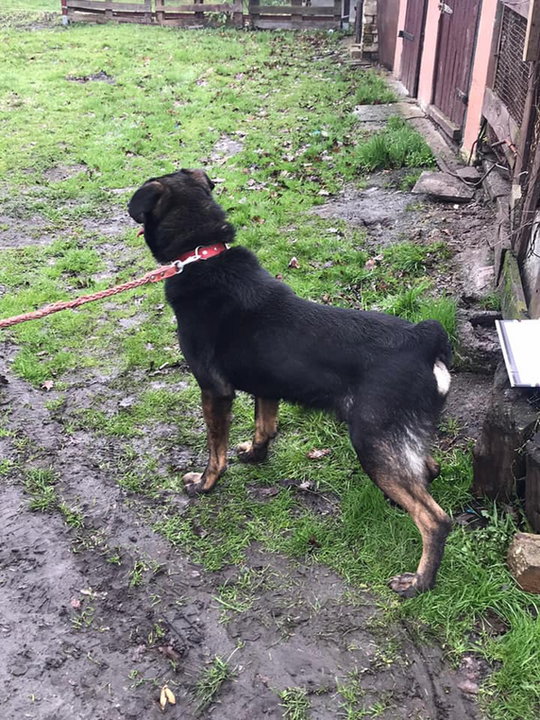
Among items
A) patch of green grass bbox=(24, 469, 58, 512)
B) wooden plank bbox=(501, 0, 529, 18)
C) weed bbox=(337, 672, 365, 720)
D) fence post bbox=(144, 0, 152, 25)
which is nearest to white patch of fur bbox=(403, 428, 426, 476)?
weed bbox=(337, 672, 365, 720)

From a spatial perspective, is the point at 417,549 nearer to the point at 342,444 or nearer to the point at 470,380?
the point at 342,444

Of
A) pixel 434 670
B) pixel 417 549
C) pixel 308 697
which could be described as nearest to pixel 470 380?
pixel 417 549

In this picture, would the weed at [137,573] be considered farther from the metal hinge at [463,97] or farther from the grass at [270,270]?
the metal hinge at [463,97]

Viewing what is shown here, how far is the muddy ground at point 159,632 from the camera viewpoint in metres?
2.63

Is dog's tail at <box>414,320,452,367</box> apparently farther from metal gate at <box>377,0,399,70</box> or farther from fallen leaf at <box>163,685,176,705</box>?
metal gate at <box>377,0,399,70</box>

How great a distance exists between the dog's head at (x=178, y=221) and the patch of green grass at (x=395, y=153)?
5.26 m

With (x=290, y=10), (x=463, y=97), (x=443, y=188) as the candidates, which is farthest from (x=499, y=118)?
(x=290, y=10)

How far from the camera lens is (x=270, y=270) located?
5961mm

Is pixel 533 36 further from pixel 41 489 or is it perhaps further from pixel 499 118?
pixel 41 489

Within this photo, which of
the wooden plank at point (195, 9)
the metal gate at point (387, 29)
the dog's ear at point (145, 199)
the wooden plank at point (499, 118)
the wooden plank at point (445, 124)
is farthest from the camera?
the wooden plank at point (195, 9)

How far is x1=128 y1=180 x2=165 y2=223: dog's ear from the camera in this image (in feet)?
10.9

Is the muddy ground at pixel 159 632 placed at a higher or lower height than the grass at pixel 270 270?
lower

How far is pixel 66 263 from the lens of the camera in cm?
647

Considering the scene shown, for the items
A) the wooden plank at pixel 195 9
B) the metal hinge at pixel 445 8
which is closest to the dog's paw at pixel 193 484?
the metal hinge at pixel 445 8
